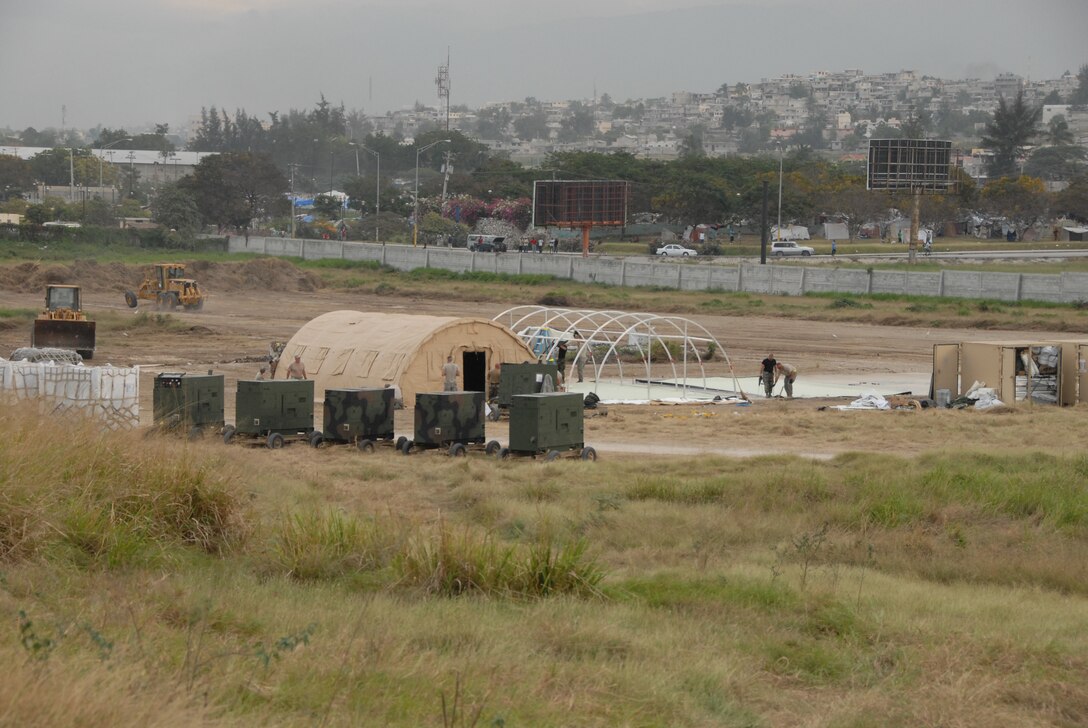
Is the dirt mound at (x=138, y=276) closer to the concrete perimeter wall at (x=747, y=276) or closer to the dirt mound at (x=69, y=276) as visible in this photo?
the dirt mound at (x=69, y=276)

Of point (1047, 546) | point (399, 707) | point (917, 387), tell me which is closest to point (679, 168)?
point (917, 387)

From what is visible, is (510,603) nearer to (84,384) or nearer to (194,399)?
(84,384)

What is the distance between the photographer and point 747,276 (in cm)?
6744

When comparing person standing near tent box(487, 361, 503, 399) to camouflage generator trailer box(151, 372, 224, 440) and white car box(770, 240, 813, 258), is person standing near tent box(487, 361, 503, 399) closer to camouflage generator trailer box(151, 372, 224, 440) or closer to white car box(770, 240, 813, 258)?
camouflage generator trailer box(151, 372, 224, 440)

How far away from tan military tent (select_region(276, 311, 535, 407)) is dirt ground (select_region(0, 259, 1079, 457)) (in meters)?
1.83

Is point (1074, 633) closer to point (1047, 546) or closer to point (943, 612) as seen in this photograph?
point (943, 612)

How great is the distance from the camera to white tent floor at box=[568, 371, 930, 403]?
33.9 meters

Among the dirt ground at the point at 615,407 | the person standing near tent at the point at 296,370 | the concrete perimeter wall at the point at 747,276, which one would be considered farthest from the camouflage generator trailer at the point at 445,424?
the concrete perimeter wall at the point at 747,276

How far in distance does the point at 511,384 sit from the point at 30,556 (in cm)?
1909

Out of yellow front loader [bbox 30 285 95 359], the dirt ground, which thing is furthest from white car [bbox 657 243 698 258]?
yellow front loader [bbox 30 285 95 359]

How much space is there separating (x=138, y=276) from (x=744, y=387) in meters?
48.6

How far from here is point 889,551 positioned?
1470 centimetres

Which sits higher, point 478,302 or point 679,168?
point 679,168

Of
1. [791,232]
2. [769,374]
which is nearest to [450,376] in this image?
[769,374]
